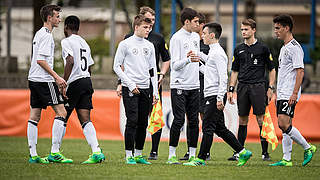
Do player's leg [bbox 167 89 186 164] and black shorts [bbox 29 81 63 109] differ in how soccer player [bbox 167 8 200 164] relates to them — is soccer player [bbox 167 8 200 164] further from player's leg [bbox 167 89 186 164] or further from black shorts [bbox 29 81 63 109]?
black shorts [bbox 29 81 63 109]

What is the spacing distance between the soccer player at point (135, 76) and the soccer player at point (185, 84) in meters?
0.41

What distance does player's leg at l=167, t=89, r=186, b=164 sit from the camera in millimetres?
9898

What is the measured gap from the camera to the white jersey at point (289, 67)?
9492 millimetres

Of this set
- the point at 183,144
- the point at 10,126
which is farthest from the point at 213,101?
the point at 10,126

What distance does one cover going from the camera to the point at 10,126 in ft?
50.7

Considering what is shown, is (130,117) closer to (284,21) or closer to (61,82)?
(61,82)

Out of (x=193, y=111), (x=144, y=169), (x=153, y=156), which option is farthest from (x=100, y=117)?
(x=144, y=169)

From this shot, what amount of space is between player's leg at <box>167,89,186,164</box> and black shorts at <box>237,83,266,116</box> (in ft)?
4.84

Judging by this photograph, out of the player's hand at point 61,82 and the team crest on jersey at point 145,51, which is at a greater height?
the team crest on jersey at point 145,51

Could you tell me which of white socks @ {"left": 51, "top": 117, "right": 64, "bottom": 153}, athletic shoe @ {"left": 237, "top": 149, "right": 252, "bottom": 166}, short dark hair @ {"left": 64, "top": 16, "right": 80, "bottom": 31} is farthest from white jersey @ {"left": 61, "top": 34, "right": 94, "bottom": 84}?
athletic shoe @ {"left": 237, "top": 149, "right": 252, "bottom": 166}

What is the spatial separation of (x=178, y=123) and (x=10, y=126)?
6580mm

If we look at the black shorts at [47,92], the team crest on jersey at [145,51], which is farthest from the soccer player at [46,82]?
the team crest on jersey at [145,51]

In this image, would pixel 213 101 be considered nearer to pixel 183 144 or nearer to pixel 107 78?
pixel 183 144

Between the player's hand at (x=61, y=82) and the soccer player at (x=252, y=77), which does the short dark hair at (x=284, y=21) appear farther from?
the player's hand at (x=61, y=82)
